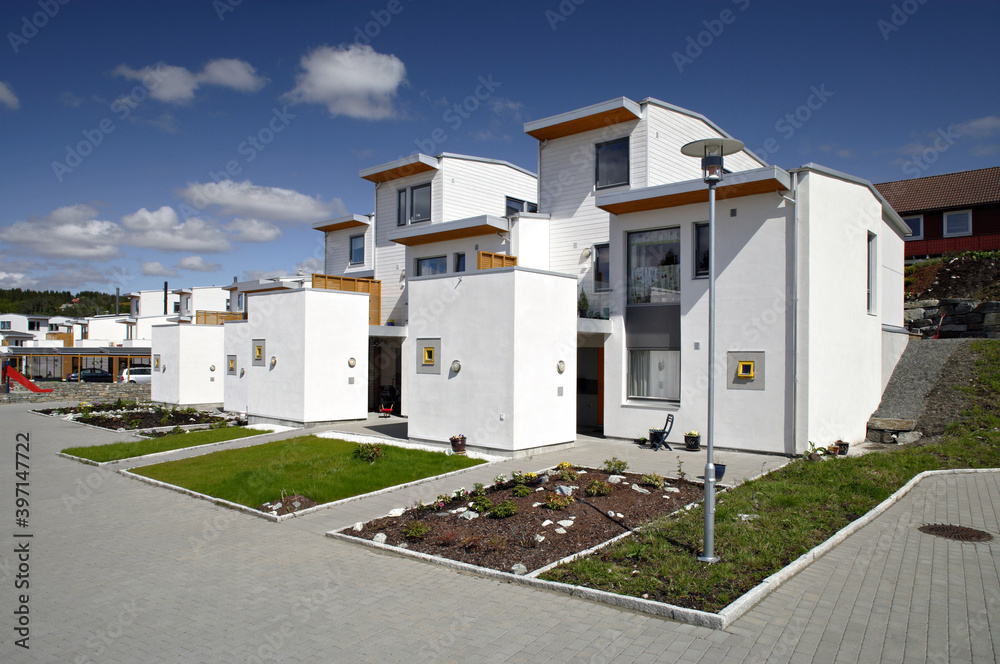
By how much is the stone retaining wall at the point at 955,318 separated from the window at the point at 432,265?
17065 millimetres

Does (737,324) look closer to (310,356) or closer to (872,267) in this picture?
(872,267)

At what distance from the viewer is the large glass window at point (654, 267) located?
16000 millimetres

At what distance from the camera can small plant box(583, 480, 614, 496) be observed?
10.1 metres

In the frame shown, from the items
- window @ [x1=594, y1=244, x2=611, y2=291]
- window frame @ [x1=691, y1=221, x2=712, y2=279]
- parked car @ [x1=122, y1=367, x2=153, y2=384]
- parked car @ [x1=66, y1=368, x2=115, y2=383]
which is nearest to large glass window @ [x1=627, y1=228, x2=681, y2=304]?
window frame @ [x1=691, y1=221, x2=712, y2=279]

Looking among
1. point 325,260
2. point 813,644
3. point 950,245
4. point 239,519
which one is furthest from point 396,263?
point 950,245

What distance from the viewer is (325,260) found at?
3086 cm

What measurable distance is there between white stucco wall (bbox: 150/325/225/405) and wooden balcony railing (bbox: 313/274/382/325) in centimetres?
927

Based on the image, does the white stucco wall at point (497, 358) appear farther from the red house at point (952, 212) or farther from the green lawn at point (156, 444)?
the red house at point (952, 212)

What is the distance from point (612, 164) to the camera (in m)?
18.8

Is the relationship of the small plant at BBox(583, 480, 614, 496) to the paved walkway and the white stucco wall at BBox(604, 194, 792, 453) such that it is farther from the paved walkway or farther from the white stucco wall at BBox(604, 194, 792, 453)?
the white stucco wall at BBox(604, 194, 792, 453)

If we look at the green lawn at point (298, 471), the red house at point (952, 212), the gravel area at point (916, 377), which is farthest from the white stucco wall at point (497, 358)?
the red house at point (952, 212)

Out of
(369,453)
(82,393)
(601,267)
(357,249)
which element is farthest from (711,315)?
(82,393)

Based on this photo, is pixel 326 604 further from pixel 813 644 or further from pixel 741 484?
pixel 741 484

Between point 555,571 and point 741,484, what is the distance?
5.36 meters
